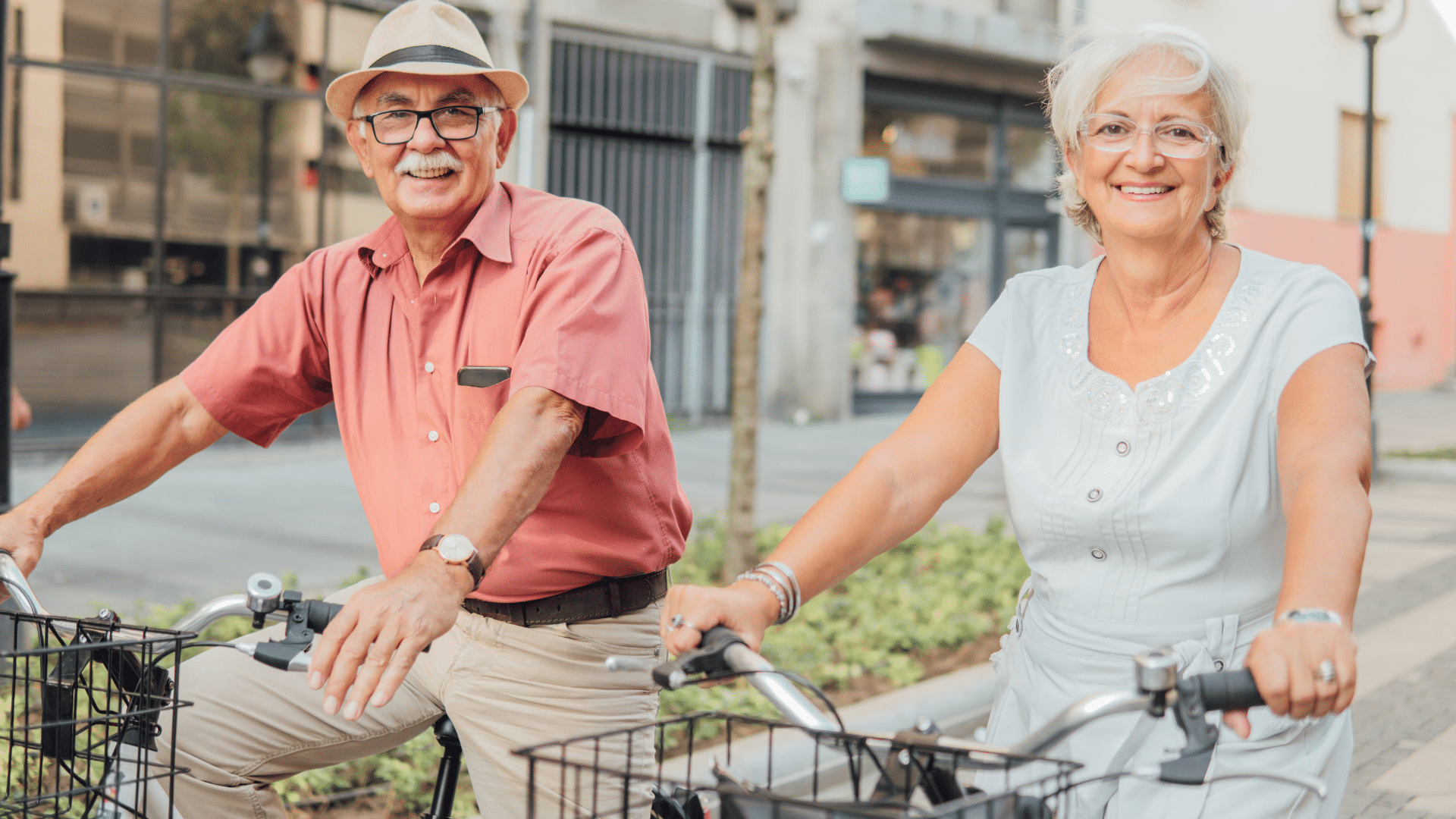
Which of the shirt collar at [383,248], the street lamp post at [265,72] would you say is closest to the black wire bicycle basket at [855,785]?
the shirt collar at [383,248]

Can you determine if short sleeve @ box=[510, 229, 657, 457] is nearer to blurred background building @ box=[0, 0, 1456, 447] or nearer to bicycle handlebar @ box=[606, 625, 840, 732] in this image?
bicycle handlebar @ box=[606, 625, 840, 732]

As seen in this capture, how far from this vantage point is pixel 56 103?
1018cm

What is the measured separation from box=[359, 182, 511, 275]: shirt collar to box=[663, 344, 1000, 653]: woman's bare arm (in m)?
0.77

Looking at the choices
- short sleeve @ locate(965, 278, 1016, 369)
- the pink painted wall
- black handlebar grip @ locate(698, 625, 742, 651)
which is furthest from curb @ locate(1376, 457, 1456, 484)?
black handlebar grip @ locate(698, 625, 742, 651)

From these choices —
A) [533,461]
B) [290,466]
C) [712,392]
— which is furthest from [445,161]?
[712,392]

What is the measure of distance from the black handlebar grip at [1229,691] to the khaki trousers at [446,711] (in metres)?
1.18

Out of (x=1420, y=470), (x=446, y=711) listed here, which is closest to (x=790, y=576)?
(x=446, y=711)

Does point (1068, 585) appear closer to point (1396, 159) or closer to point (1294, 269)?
point (1294, 269)

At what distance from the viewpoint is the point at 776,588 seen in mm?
2084

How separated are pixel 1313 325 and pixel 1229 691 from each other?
0.80 meters

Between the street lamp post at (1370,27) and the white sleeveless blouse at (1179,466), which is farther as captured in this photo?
the street lamp post at (1370,27)

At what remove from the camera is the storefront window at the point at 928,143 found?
16.4 meters

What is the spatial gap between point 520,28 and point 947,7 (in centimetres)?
600

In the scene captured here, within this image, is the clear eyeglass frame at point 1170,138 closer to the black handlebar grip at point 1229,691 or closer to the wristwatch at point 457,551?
the black handlebar grip at point 1229,691
